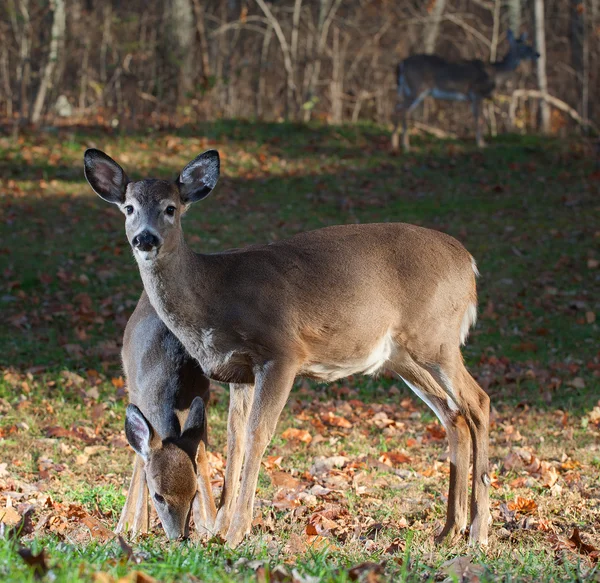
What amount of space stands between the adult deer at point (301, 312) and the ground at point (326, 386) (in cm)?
53

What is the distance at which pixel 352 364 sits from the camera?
534 cm

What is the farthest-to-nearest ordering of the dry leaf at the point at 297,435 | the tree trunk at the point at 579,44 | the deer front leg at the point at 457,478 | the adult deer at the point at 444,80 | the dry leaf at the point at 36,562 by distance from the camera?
1. the tree trunk at the point at 579,44
2. the adult deer at the point at 444,80
3. the dry leaf at the point at 297,435
4. the deer front leg at the point at 457,478
5. the dry leaf at the point at 36,562

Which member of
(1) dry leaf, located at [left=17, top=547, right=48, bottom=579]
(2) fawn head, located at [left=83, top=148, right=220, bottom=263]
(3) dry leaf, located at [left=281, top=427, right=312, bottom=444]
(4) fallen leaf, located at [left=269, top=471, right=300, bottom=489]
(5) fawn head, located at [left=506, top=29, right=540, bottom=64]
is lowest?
(3) dry leaf, located at [left=281, top=427, right=312, bottom=444]

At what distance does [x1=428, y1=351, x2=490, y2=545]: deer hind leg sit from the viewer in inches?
214

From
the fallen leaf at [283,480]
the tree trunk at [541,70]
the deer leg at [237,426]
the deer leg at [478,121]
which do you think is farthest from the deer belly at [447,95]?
the deer leg at [237,426]

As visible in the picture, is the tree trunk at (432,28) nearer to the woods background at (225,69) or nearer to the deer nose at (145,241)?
the woods background at (225,69)

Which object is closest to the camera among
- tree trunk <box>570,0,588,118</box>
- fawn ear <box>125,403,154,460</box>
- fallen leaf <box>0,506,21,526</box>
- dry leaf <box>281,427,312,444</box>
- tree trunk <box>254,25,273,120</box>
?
fawn ear <box>125,403,154,460</box>

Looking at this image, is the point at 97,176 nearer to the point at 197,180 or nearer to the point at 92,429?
the point at 197,180

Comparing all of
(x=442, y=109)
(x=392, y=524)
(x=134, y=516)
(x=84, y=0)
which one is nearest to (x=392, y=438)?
(x=392, y=524)

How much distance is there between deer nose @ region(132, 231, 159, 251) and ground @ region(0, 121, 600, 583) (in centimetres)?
138

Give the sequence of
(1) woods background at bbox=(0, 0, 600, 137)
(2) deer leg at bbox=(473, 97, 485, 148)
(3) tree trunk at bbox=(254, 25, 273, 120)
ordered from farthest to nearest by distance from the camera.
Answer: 1. (3) tree trunk at bbox=(254, 25, 273, 120)
2. (1) woods background at bbox=(0, 0, 600, 137)
3. (2) deer leg at bbox=(473, 97, 485, 148)

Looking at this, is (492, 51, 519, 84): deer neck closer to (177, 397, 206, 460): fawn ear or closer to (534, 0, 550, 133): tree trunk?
(534, 0, 550, 133): tree trunk

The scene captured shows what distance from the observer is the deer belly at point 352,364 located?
5.30 metres

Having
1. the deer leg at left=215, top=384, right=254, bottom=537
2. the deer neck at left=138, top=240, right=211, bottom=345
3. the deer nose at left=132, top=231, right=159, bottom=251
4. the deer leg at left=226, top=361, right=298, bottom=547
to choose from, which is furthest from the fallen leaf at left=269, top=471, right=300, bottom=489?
the deer nose at left=132, top=231, right=159, bottom=251
